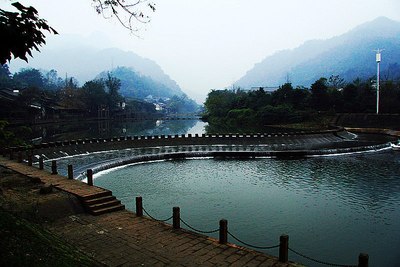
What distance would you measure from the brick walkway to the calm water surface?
9.45 feet

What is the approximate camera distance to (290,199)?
1809 cm

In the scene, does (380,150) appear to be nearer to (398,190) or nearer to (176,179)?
(398,190)

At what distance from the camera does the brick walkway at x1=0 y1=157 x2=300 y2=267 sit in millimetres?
9102

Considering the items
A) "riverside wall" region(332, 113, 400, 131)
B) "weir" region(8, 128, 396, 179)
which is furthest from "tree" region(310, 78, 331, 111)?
"weir" region(8, 128, 396, 179)

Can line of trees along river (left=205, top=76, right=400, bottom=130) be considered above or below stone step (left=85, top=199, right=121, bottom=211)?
above

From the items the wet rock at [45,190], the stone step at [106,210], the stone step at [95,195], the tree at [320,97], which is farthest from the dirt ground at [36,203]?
the tree at [320,97]

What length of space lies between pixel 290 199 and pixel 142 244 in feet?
35.1

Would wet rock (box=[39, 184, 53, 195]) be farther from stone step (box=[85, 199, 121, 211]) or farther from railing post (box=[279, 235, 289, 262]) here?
railing post (box=[279, 235, 289, 262])

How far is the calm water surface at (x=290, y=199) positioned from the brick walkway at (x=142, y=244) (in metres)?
2.88

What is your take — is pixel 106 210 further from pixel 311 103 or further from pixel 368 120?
pixel 311 103

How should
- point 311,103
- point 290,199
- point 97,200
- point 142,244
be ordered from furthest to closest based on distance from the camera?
point 311,103 < point 290,199 < point 97,200 < point 142,244

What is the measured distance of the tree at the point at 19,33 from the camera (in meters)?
4.96

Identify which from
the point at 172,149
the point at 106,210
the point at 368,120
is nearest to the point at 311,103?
the point at 368,120

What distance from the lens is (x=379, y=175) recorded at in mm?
23781
